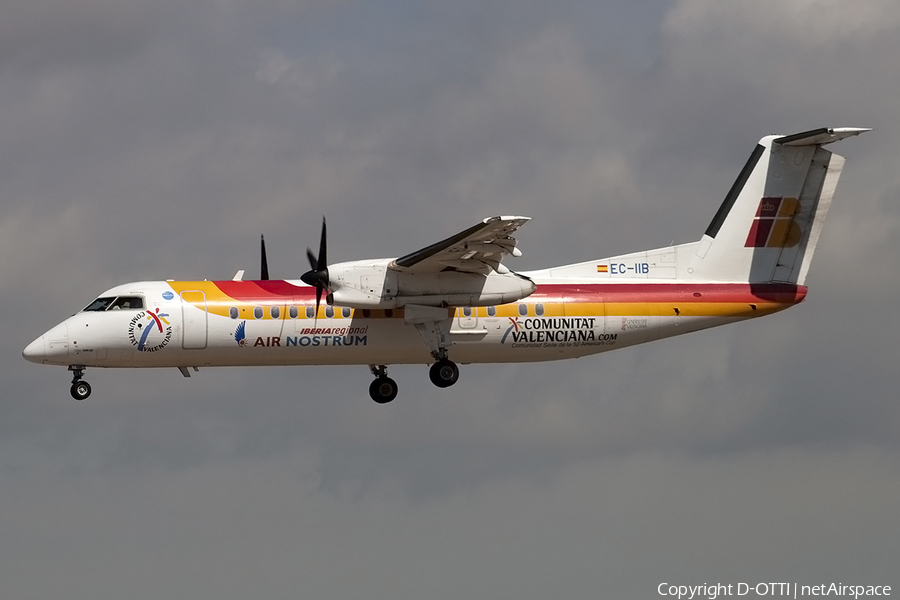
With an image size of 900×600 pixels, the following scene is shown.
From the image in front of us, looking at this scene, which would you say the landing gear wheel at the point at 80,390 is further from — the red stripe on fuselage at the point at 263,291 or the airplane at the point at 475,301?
the red stripe on fuselage at the point at 263,291

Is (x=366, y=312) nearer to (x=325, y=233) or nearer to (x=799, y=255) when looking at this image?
(x=325, y=233)

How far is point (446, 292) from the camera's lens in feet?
84.3

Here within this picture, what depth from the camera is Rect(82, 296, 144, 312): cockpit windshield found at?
25.7m

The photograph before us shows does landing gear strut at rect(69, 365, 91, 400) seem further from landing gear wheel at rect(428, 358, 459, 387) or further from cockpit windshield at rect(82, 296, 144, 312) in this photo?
landing gear wheel at rect(428, 358, 459, 387)

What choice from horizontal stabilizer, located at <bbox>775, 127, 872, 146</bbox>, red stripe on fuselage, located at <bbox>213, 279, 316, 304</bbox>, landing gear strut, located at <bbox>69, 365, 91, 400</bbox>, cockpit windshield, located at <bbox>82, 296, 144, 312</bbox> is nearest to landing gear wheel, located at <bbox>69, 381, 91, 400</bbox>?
landing gear strut, located at <bbox>69, 365, 91, 400</bbox>

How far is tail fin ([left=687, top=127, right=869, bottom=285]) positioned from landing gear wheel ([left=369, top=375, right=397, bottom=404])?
7.55 meters

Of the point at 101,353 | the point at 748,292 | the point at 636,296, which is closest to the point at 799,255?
the point at 748,292

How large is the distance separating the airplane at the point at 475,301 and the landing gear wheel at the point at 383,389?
3 centimetres

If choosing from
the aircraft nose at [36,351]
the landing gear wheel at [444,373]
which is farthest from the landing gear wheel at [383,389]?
the aircraft nose at [36,351]

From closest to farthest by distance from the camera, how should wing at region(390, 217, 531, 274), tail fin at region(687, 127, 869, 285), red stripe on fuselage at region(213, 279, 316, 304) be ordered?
wing at region(390, 217, 531, 274)
red stripe on fuselage at region(213, 279, 316, 304)
tail fin at region(687, 127, 869, 285)

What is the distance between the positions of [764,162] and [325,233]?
1114 centimetres

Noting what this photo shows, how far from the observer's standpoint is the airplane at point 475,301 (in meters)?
25.4

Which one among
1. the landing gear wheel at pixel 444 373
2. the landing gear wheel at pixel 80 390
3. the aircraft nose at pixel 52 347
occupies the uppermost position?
the landing gear wheel at pixel 444 373

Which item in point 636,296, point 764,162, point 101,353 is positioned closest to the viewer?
point 101,353
